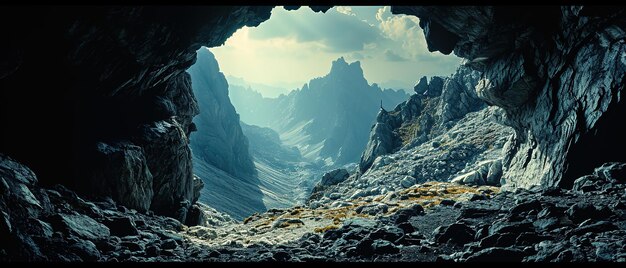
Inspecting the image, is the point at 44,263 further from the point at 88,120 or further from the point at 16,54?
the point at 88,120

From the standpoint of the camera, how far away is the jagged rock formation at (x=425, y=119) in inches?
5733

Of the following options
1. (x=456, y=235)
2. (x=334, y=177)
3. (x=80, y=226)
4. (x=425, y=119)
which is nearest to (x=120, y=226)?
(x=80, y=226)

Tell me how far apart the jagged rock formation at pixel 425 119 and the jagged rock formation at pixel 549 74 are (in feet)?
284

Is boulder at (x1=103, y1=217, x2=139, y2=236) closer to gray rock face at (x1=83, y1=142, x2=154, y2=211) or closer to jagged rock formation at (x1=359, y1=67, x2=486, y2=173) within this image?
gray rock face at (x1=83, y1=142, x2=154, y2=211)

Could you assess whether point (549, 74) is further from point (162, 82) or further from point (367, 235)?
point (162, 82)

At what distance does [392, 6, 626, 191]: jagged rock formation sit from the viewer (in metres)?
31.9

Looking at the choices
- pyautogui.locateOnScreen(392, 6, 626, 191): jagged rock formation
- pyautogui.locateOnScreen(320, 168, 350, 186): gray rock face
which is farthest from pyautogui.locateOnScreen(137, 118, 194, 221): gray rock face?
pyautogui.locateOnScreen(320, 168, 350, 186): gray rock face

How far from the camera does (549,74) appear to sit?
39.2 meters

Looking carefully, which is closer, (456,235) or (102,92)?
(456,235)

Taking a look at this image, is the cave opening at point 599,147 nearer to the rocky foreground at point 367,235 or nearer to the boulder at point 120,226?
the rocky foreground at point 367,235

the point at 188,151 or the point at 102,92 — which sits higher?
the point at 102,92

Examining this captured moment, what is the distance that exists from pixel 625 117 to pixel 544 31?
11.6 metres

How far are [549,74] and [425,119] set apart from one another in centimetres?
12127

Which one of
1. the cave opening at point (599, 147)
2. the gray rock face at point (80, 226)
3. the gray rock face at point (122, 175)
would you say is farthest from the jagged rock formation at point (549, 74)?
the gray rock face at point (80, 226)
